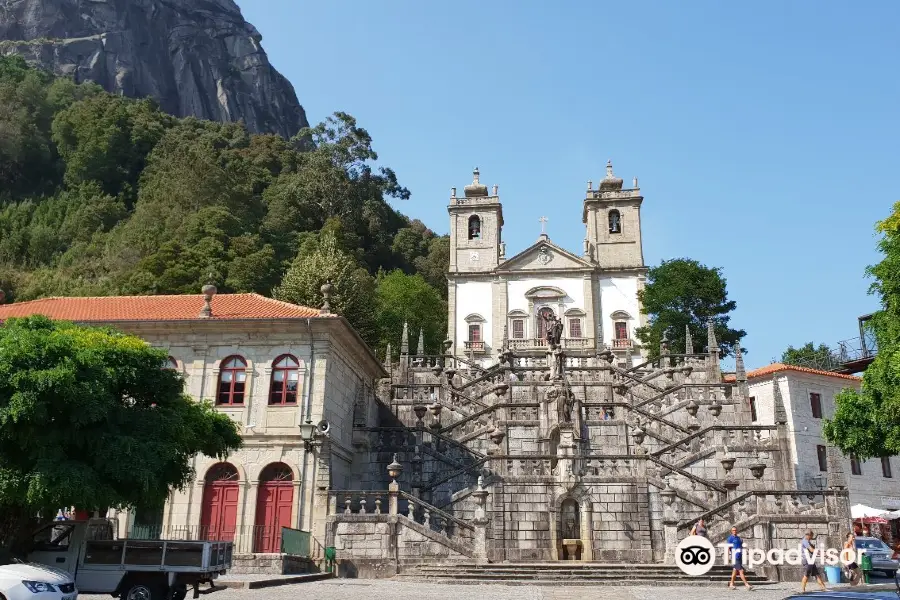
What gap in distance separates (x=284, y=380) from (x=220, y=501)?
3.74m

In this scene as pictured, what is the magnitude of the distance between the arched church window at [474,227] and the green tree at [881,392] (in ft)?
110

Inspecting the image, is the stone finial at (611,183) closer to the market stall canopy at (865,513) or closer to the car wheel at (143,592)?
the market stall canopy at (865,513)

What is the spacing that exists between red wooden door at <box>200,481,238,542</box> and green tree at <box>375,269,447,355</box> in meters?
23.5

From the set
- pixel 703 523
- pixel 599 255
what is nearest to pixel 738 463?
pixel 703 523

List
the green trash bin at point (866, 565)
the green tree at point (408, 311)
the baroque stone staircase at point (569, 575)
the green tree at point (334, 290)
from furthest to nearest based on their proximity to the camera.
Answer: the green tree at point (408, 311) → the green tree at point (334, 290) → the baroque stone staircase at point (569, 575) → the green trash bin at point (866, 565)

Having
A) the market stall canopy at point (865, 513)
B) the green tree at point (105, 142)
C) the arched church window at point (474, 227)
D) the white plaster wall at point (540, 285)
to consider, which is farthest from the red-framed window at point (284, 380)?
the green tree at point (105, 142)

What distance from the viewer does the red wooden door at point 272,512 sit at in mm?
20281

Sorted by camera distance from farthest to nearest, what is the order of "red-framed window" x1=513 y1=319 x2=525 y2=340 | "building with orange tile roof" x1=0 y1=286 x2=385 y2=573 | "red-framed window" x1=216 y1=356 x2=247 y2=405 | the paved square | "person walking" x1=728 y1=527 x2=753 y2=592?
"red-framed window" x1=513 y1=319 x2=525 y2=340 < "red-framed window" x1=216 y1=356 x2=247 y2=405 < "building with orange tile roof" x1=0 y1=286 x2=385 y2=573 < "person walking" x1=728 y1=527 x2=753 y2=592 < the paved square

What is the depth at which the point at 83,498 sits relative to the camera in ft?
39.5

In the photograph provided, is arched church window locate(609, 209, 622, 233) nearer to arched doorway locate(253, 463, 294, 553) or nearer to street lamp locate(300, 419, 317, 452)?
street lamp locate(300, 419, 317, 452)

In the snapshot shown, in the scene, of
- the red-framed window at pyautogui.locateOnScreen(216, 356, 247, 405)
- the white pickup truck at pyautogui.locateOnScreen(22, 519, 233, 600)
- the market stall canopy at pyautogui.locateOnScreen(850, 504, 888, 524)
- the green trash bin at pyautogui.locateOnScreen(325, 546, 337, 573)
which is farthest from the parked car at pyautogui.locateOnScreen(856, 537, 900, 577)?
the red-framed window at pyautogui.locateOnScreen(216, 356, 247, 405)

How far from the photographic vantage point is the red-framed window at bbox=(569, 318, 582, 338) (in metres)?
49.2

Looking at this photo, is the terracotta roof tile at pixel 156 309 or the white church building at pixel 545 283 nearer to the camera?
the terracotta roof tile at pixel 156 309

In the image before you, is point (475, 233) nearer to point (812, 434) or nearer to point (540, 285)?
point (540, 285)
